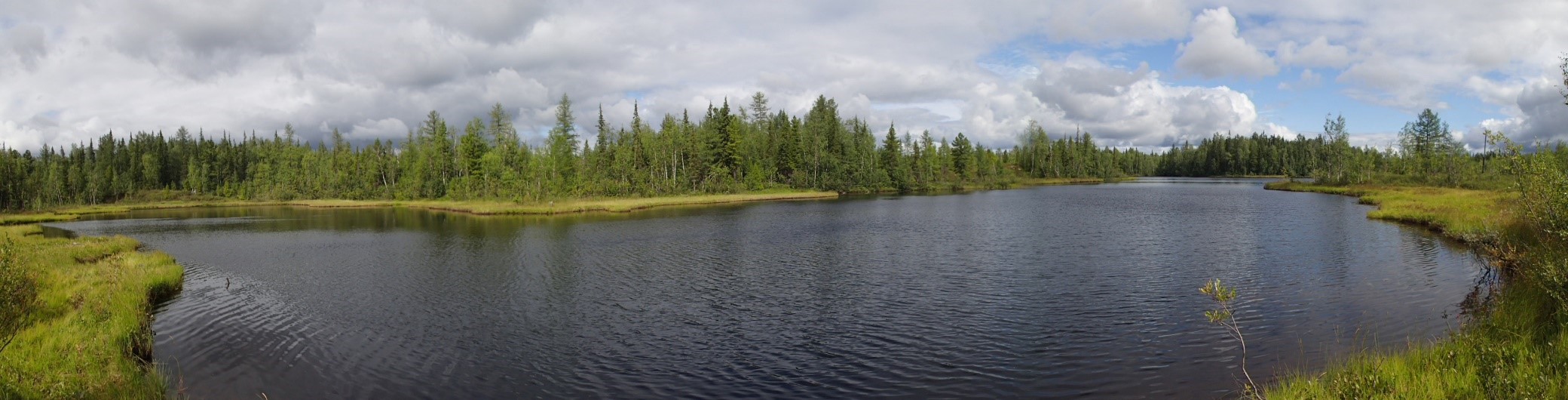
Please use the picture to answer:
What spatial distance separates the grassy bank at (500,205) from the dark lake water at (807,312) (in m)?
32.5

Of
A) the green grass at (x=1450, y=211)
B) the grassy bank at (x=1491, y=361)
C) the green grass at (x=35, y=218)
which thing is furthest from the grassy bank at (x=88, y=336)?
the green grass at (x=35, y=218)

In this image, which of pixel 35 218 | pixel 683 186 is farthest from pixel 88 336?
pixel 35 218

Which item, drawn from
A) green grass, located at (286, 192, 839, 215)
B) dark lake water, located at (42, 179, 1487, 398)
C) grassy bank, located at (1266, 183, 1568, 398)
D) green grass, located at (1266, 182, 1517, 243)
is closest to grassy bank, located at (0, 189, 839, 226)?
green grass, located at (286, 192, 839, 215)

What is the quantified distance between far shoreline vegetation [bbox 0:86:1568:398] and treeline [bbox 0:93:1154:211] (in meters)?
0.43

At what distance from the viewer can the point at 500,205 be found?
8300 cm

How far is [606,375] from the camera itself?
16125 millimetres

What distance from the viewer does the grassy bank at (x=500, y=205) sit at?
7812 cm

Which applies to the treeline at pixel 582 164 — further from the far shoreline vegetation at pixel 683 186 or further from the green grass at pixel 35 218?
the green grass at pixel 35 218

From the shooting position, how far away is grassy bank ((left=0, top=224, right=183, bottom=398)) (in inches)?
516

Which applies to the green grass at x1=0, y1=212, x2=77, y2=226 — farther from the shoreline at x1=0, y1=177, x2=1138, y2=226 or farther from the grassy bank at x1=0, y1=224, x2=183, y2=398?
the grassy bank at x1=0, y1=224, x2=183, y2=398

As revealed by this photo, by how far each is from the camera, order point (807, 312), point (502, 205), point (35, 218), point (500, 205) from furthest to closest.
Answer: point (35, 218) < point (500, 205) < point (502, 205) < point (807, 312)

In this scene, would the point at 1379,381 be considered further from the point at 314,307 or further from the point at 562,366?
the point at 314,307

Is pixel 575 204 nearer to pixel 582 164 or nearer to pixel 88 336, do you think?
pixel 582 164

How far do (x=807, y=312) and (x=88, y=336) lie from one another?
60.2 ft
